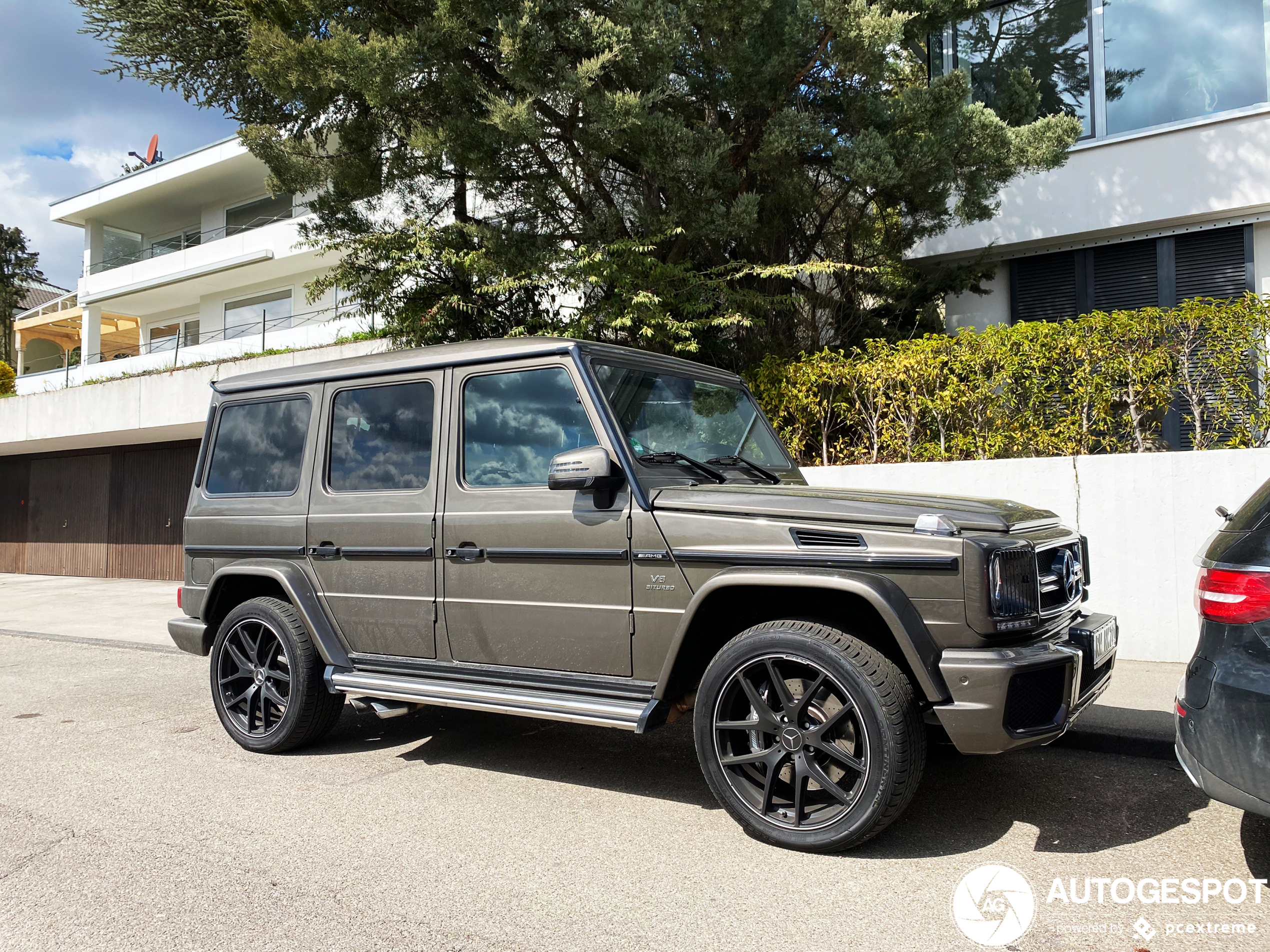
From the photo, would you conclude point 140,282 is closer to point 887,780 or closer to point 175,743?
point 175,743

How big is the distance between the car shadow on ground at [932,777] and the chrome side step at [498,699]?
2.12ft

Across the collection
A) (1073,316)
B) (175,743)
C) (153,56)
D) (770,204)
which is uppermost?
(153,56)

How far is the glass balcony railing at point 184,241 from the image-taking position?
24594mm

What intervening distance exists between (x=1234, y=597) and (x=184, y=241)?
3014cm

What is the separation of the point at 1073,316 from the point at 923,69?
358cm

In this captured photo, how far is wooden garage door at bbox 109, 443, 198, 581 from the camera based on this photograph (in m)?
19.8

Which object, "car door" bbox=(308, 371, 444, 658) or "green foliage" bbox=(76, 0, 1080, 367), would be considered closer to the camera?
"car door" bbox=(308, 371, 444, 658)

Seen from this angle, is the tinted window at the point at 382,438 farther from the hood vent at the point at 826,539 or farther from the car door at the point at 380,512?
the hood vent at the point at 826,539

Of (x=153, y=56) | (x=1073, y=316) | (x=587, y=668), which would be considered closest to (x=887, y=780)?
(x=587, y=668)

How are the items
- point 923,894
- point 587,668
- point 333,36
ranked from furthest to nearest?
point 333,36 → point 587,668 → point 923,894

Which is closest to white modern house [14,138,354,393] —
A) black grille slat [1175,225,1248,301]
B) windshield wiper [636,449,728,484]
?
black grille slat [1175,225,1248,301]

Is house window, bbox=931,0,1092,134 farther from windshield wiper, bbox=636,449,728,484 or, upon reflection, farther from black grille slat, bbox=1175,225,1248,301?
windshield wiper, bbox=636,449,728,484

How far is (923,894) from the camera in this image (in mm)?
3365

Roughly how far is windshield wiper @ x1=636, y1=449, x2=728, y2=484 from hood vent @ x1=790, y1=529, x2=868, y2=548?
782mm
